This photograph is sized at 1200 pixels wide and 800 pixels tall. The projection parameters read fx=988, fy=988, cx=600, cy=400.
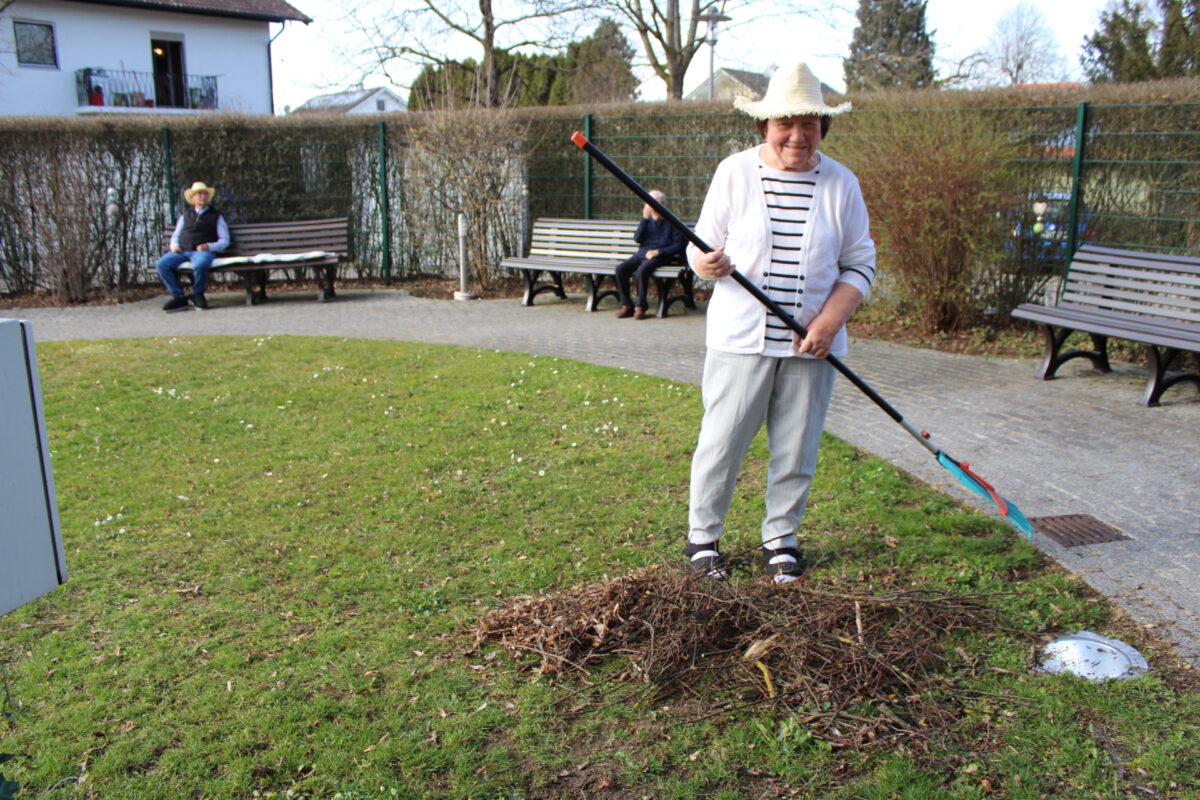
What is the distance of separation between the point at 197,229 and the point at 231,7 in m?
26.1

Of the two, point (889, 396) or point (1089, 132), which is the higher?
point (1089, 132)

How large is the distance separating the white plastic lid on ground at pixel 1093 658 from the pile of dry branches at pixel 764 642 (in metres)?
0.27

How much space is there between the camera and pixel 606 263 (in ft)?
39.0

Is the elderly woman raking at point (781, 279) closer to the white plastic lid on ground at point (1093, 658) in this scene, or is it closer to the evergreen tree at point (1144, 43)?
the white plastic lid on ground at point (1093, 658)

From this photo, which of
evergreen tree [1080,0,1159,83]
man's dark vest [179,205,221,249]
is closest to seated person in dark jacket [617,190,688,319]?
man's dark vest [179,205,221,249]

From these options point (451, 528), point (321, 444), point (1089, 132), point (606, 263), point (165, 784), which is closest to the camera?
point (165, 784)

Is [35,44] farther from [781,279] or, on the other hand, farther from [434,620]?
[781,279]

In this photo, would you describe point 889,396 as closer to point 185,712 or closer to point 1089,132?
point 1089,132

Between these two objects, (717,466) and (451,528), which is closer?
(717,466)

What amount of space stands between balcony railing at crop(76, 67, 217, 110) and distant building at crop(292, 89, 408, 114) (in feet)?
10.4

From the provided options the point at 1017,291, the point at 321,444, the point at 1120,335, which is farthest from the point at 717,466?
the point at 1017,291

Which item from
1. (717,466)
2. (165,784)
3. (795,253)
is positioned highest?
(795,253)

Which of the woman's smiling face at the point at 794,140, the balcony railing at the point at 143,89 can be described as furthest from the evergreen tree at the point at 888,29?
the woman's smiling face at the point at 794,140

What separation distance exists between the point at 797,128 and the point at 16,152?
12.1 metres
